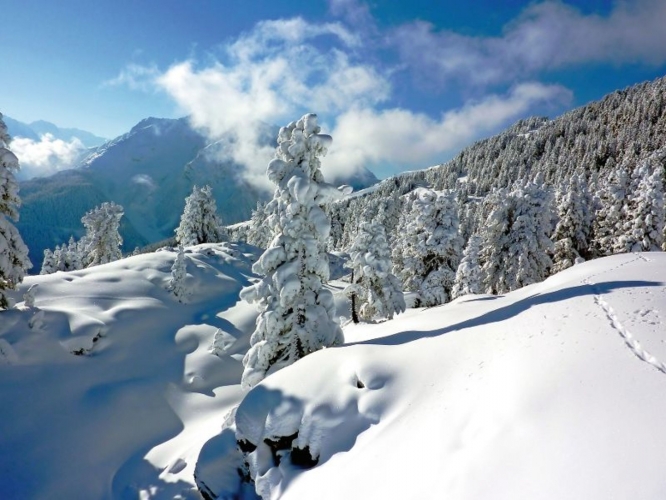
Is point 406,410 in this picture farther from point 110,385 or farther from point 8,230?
point 8,230

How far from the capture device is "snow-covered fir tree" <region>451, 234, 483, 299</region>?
1340 inches

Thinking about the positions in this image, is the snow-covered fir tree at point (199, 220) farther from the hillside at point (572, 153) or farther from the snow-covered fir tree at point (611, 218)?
the snow-covered fir tree at point (611, 218)

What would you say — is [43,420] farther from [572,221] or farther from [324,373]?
[572,221]

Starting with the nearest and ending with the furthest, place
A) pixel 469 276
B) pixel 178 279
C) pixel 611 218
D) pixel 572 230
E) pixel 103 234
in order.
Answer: pixel 469 276 < pixel 572 230 < pixel 611 218 < pixel 178 279 < pixel 103 234

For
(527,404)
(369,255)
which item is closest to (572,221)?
(369,255)

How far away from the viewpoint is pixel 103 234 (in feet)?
185

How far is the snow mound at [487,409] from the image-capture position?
608 centimetres

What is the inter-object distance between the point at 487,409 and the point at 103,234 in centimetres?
6229

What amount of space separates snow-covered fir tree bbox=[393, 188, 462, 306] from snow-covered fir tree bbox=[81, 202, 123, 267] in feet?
151

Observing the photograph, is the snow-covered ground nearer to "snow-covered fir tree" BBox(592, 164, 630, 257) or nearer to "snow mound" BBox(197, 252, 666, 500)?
"snow mound" BBox(197, 252, 666, 500)

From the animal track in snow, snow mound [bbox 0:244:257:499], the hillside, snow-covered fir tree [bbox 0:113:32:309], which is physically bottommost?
snow mound [bbox 0:244:257:499]

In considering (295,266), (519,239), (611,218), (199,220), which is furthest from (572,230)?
(199,220)

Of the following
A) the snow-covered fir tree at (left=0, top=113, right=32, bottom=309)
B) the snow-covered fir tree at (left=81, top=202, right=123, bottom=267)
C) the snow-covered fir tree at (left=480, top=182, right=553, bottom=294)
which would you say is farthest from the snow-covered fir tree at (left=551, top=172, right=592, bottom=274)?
the snow-covered fir tree at (left=81, top=202, right=123, bottom=267)

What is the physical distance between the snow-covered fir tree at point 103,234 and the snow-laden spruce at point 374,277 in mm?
44001
